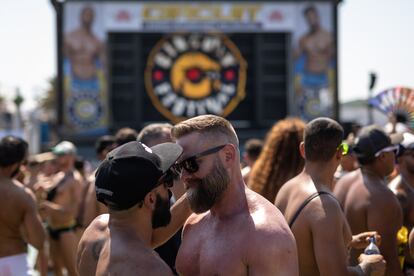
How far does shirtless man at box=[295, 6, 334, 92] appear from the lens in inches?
781

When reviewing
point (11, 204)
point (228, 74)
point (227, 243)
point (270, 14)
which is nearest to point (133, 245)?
point (227, 243)

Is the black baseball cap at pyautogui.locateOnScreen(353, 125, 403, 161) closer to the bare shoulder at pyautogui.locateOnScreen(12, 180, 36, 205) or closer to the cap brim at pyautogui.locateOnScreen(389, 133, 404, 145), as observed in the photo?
the cap brim at pyautogui.locateOnScreen(389, 133, 404, 145)

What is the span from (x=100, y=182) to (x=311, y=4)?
18513 mm

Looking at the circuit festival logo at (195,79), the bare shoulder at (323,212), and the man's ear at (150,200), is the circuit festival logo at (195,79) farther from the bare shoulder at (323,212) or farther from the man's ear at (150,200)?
the man's ear at (150,200)

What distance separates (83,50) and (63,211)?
11700 mm

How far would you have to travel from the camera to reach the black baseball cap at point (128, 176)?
2572 mm

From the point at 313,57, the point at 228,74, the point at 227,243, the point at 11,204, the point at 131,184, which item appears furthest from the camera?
the point at 313,57

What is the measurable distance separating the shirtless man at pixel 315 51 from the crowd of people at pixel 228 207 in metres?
14.8

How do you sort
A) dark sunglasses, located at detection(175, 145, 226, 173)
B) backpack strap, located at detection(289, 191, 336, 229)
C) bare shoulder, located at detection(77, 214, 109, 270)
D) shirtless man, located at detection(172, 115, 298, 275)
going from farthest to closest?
backpack strap, located at detection(289, 191, 336, 229) < bare shoulder, located at detection(77, 214, 109, 270) < dark sunglasses, located at detection(175, 145, 226, 173) < shirtless man, located at detection(172, 115, 298, 275)

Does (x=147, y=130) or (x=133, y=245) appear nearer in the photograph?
(x=133, y=245)

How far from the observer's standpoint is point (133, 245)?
2586 millimetres

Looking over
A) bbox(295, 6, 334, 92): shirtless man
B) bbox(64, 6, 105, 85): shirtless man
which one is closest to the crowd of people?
bbox(64, 6, 105, 85): shirtless man

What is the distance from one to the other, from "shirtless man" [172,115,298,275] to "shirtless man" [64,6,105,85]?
16600 millimetres

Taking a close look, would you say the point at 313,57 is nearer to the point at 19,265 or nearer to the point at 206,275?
the point at 19,265
